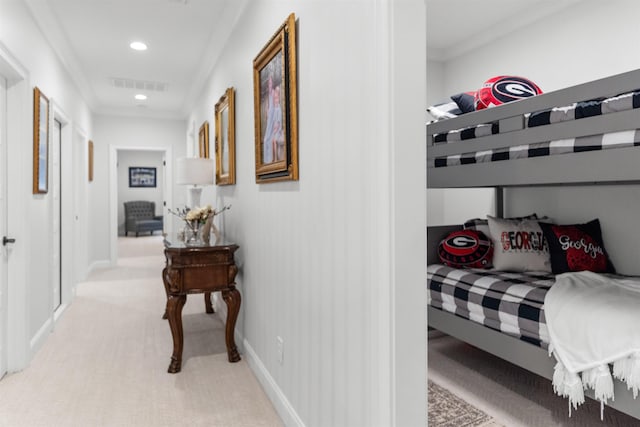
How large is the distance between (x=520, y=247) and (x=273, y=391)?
1.90m

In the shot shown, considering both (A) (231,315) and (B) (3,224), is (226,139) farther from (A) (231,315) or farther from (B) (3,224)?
(B) (3,224)

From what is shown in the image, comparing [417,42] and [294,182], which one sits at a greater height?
[417,42]

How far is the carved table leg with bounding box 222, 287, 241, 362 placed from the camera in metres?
2.81

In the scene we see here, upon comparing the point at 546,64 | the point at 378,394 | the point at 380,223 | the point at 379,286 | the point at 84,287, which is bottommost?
the point at 84,287

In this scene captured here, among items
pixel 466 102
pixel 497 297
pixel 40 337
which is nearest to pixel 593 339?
pixel 497 297

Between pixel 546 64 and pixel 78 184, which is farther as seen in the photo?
pixel 78 184

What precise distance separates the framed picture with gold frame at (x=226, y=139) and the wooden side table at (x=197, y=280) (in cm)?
71

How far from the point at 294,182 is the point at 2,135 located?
1979 millimetres

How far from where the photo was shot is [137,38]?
366cm

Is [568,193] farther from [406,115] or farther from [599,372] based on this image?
[406,115]

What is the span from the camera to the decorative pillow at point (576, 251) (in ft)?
8.79

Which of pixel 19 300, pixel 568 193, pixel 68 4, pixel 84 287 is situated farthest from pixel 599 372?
pixel 84 287

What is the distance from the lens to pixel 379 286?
49.3 inches

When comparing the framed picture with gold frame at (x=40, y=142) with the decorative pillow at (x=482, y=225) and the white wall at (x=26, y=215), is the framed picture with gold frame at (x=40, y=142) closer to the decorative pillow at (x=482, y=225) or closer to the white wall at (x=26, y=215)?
the white wall at (x=26, y=215)
